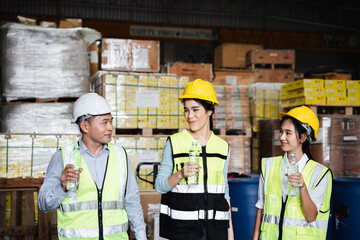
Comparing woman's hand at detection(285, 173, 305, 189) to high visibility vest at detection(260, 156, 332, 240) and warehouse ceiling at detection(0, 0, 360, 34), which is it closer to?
high visibility vest at detection(260, 156, 332, 240)

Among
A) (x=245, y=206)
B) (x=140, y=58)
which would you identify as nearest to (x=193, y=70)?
(x=140, y=58)

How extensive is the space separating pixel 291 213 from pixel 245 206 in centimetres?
179

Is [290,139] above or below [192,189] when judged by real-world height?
above

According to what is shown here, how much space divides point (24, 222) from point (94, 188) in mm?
3233

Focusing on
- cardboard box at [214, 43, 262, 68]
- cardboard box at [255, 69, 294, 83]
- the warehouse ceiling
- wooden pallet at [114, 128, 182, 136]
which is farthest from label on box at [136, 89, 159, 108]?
the warehouse ceiling

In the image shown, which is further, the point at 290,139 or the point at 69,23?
the point at 69,23

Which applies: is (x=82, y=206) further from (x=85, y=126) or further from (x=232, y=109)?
(x=232, y=109)

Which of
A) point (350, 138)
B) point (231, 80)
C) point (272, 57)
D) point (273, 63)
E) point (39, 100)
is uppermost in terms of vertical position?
point (272, 57)

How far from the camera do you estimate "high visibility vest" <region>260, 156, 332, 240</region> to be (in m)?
2.57

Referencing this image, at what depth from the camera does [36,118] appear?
5371 millimetres

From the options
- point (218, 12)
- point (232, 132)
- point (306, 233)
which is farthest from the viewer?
point (218, 12)

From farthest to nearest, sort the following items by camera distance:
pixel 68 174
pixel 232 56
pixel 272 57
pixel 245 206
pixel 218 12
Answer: pixel 218 12, pixel 232 56, pixel 272 57, pixel 245 206, pixel 68 174

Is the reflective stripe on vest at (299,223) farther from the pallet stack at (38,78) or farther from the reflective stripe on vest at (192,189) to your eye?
the pallet stack at (38,78)

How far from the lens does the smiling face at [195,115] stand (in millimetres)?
2574
